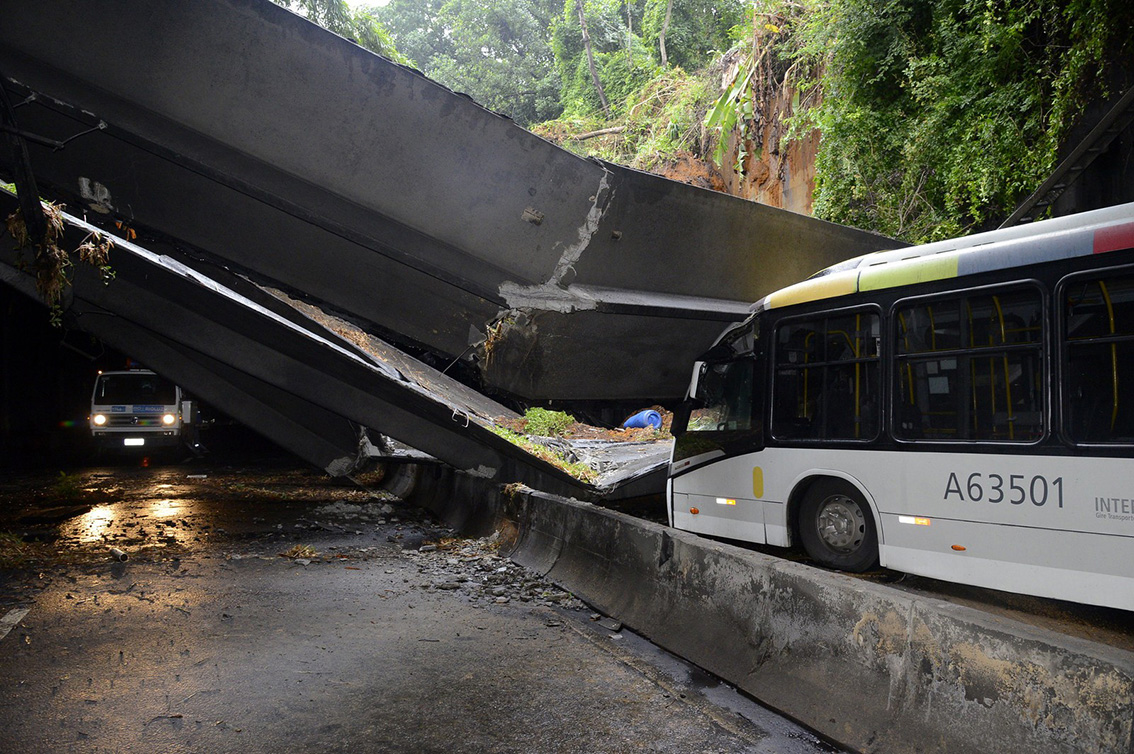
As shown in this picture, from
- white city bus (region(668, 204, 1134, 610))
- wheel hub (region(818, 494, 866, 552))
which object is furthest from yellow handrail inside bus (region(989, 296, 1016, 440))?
wheel hub (region(818, 494, 866, 552))

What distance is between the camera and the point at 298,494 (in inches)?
574

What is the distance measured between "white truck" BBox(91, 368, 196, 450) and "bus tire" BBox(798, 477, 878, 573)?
1906 centimetres

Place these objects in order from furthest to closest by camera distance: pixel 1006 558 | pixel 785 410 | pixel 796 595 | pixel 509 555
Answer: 1. pixel 509 555
2. pixel 785 410
3. pixel 1006 558
4. pixel 796 595

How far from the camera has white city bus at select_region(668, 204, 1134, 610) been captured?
19.0 ft

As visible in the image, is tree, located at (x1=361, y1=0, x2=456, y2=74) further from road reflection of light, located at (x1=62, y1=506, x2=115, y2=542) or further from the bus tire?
the bus tire

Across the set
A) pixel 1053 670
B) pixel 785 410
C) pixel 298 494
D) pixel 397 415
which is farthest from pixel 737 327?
pixel 298 494

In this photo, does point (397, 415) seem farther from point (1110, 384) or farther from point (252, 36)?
point (1110, 384)

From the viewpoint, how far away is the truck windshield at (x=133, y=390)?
22719 mm

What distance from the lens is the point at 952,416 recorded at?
6.72 meters

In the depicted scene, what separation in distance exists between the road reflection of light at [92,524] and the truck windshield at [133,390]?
11.6m

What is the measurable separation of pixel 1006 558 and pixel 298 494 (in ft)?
38.9

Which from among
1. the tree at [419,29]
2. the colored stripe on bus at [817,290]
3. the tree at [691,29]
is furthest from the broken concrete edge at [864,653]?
the tree at [419,29]

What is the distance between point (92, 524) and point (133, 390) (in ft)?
45.3

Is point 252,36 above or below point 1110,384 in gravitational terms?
above
